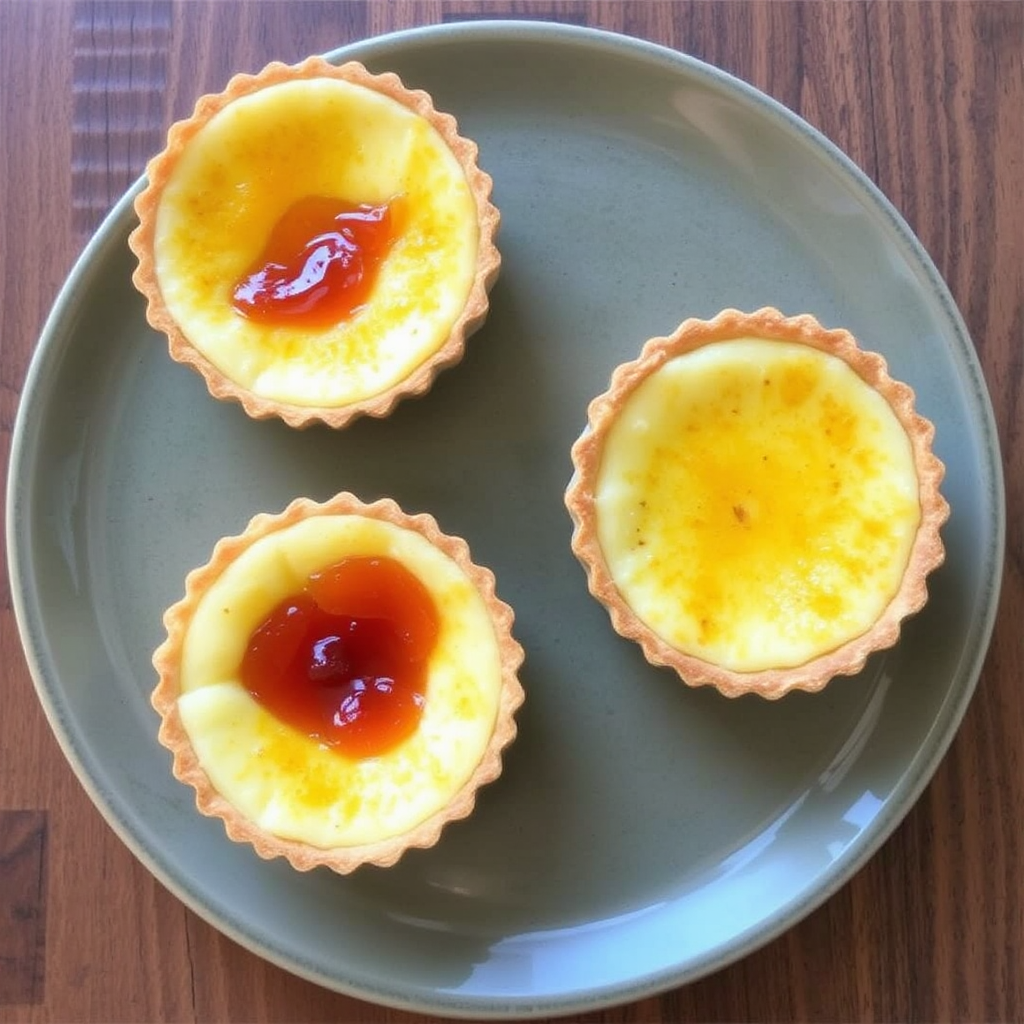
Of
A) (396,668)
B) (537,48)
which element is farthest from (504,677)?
(537,48)

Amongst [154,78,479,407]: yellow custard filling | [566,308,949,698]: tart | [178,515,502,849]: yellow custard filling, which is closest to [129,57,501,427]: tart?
[154,78,479,407]: yellow custard filling

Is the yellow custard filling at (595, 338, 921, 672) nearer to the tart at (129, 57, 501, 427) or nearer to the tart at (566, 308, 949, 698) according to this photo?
the tart at (566, 308, 949, 698)

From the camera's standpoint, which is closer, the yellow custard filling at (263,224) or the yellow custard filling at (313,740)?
the yellow custard filling at (313,740)

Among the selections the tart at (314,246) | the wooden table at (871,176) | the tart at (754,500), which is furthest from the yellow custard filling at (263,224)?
the tart at (754,500)

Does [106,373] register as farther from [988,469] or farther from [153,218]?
[988,469]

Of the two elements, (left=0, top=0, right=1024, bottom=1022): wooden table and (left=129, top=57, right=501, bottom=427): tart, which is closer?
(left=129, top=57, right=501, bottom=427): tart

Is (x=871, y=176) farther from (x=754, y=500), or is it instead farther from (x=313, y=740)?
(x=313, y=740)

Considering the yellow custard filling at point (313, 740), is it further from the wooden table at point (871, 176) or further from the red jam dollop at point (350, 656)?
the wooden table at point (871, 176)
